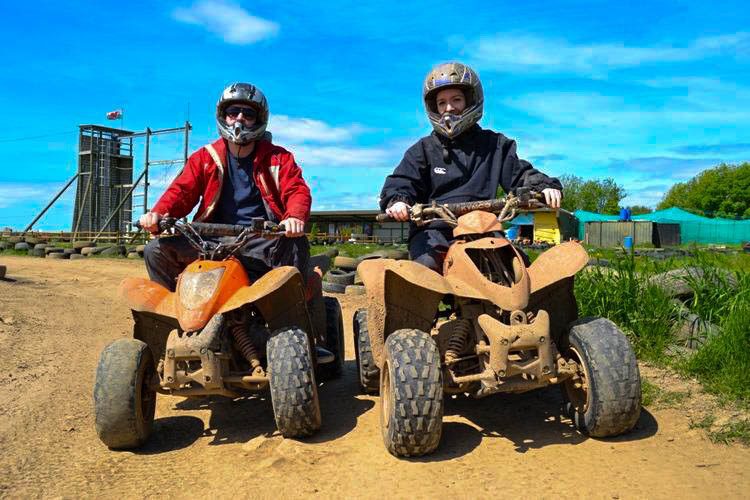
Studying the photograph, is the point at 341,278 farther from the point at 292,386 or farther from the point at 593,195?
the point at 593,195

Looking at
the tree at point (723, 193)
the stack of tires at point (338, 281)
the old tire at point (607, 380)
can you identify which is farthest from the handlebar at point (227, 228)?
the tree at point (723, 193)

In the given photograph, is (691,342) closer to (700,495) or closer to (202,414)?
(700,495)

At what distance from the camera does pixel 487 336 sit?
3.68 m

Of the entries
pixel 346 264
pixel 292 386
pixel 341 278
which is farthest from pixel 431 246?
pixel 346 264

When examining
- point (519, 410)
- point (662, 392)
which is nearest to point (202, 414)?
point (519, 410)

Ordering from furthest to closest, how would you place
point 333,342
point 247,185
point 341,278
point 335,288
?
point 341,278
point 335,288
point 333,342
point 247,185

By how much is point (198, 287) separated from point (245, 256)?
85 centimetres

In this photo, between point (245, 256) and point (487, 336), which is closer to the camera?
point (487, 336)

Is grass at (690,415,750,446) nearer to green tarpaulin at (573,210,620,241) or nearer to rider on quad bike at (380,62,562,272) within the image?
rider on quad bike at (380,62,562,272)

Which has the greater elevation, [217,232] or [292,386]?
[217,232]

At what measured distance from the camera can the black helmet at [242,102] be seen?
513 centimetres

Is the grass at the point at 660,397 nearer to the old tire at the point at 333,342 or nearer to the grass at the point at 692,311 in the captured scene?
the grass at the point at 692,311

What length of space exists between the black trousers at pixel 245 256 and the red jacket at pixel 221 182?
30 cm

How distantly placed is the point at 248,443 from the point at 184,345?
2.59 feet
